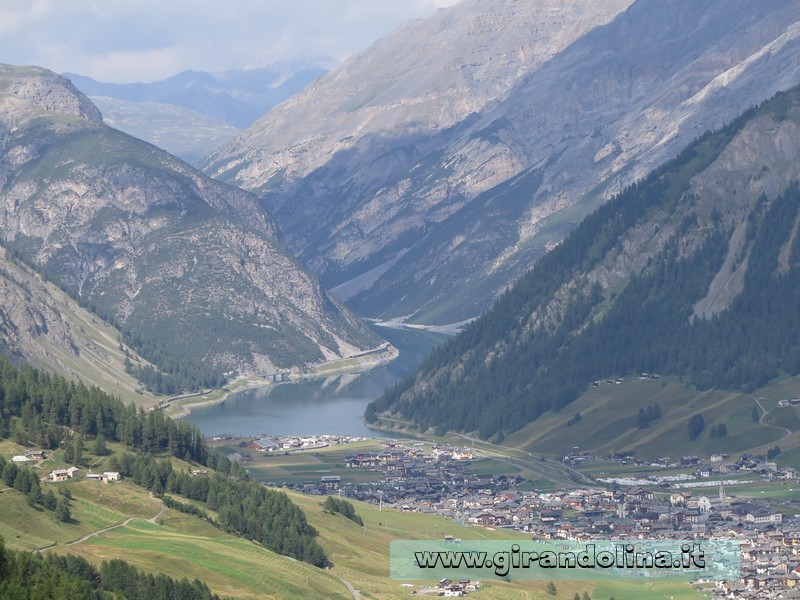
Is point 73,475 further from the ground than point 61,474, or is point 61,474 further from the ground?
point 61,474

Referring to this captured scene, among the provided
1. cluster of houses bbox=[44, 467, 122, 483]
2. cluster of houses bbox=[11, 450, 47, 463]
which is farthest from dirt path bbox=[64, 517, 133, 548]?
cluster of houses bbox=[11, 450, 47, 463]

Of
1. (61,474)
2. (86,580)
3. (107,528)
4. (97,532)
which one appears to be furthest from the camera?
(61,474)

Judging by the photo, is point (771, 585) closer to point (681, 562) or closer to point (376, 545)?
point (681, 562)

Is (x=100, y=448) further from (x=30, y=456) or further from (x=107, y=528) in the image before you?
(x=107, y=528)

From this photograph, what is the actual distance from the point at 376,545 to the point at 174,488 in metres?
22.4

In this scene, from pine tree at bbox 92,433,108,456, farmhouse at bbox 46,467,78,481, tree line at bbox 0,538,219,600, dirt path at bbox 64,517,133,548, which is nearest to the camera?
tree line at bbox 0,538,219,600

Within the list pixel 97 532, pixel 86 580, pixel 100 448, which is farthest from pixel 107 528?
pixel 100 448

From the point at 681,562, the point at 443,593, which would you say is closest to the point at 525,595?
the point at 443,593

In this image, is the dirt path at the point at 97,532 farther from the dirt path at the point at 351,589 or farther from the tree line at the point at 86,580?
the dirt path at the point at 351,589

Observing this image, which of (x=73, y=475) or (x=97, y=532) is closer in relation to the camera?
(x=97, y=532)

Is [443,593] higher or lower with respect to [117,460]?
lower

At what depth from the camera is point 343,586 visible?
16288 centimetres

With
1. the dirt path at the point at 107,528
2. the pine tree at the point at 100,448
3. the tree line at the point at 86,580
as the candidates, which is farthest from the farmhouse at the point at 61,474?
the tree line at the point at 86,580

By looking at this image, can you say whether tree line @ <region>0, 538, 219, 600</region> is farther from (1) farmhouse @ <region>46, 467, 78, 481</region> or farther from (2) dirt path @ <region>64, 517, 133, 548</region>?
(1) farmhouse @ <region>46, 467, 78, 481</region>
